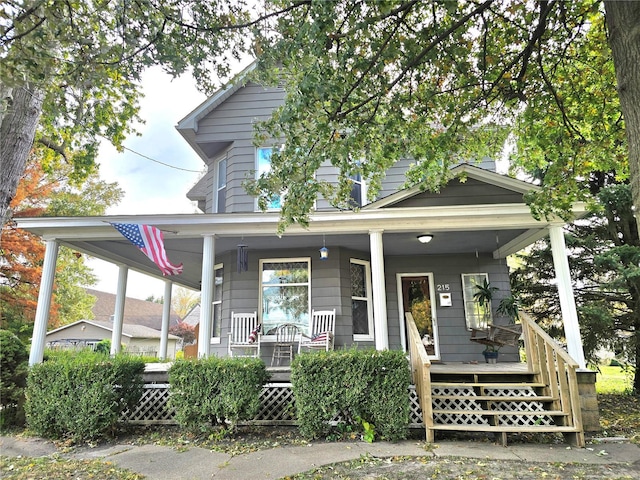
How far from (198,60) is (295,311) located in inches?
202

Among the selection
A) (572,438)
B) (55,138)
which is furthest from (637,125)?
(55,138)

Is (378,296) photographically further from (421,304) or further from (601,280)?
(601,280)

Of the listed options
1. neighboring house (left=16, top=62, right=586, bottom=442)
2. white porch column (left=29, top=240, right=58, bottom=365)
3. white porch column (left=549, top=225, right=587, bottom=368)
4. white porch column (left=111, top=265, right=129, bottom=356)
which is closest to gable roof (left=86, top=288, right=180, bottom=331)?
white porch column (left=111, top=265, right=129, bottom=356)

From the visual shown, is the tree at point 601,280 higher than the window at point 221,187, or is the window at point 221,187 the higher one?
the window at point 221,187

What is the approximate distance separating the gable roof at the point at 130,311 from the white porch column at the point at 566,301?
85.3 ft

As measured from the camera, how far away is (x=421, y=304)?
8875mm

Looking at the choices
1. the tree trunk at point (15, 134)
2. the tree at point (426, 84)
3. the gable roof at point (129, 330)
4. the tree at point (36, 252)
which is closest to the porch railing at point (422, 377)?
the tree at point (426, 84)

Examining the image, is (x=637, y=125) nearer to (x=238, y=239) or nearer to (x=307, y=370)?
(x=307, y=370)

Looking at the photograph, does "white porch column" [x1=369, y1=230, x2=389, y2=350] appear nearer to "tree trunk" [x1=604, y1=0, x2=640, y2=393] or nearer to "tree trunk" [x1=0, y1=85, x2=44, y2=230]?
"tree trunk" [x1=604, y1=0, x2=640, y2=393]

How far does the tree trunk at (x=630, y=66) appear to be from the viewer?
277 cm

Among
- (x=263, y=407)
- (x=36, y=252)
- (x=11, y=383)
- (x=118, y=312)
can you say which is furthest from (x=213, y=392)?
(x=36, y=252)

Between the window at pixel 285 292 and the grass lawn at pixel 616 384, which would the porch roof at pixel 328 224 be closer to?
the window at pixel 285 292

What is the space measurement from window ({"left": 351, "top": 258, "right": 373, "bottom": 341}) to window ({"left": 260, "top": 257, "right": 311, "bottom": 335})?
961mm

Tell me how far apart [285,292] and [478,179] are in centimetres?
431
